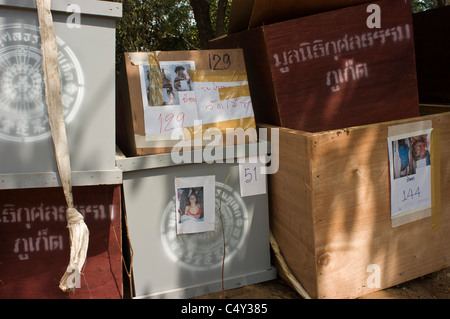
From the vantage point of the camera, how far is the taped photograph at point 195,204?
2.21 meters

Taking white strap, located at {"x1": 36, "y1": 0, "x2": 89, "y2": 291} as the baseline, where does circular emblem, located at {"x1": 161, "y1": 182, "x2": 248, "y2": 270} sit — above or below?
below

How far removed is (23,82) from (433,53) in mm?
2680

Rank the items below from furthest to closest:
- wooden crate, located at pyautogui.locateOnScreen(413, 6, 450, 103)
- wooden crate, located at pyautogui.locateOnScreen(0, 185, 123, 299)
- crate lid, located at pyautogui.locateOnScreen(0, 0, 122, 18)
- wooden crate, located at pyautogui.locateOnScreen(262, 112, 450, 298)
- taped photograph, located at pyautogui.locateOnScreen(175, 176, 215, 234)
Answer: wooden crate, located at pyautogui.locateOnScreen(413, 6, 450, 103) → taped photograph, located at pyautogui.locateOnScreen(175, 176, 215, 234) → wooden crate, located at pyautogui.locateOnScreen(262, 112, 450, 298) → wooden crate, located at pyautogui.locateOnScreen(0, 185, 123, 299) → crate lid, located at pyautogui.locateOnScreen(0, 0, 122, 18)

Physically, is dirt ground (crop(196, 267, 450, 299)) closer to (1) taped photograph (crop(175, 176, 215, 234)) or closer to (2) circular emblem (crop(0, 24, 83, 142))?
(1) taped photograph (crop(175, 176, 215, 234))

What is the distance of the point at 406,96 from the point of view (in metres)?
2.43

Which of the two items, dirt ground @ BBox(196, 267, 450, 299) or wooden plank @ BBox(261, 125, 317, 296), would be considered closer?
wooden plank @ BBox(261, 125, 317, 296)

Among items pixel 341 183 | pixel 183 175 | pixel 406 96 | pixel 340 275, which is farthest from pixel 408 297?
pixel 183 175

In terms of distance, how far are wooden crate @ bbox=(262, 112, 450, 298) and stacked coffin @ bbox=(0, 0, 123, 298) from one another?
93cm

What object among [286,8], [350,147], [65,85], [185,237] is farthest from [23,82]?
[350,147]

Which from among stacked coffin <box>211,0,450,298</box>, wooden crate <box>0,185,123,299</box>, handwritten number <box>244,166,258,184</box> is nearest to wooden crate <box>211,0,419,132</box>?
stacked coffin <box>211,0,450,298</box>

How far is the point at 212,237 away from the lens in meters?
2.30

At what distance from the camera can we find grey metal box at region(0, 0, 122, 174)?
1.74 m

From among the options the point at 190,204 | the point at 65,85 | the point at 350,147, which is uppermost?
the point at 65,85

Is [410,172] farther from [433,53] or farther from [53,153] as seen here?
[53,153]
